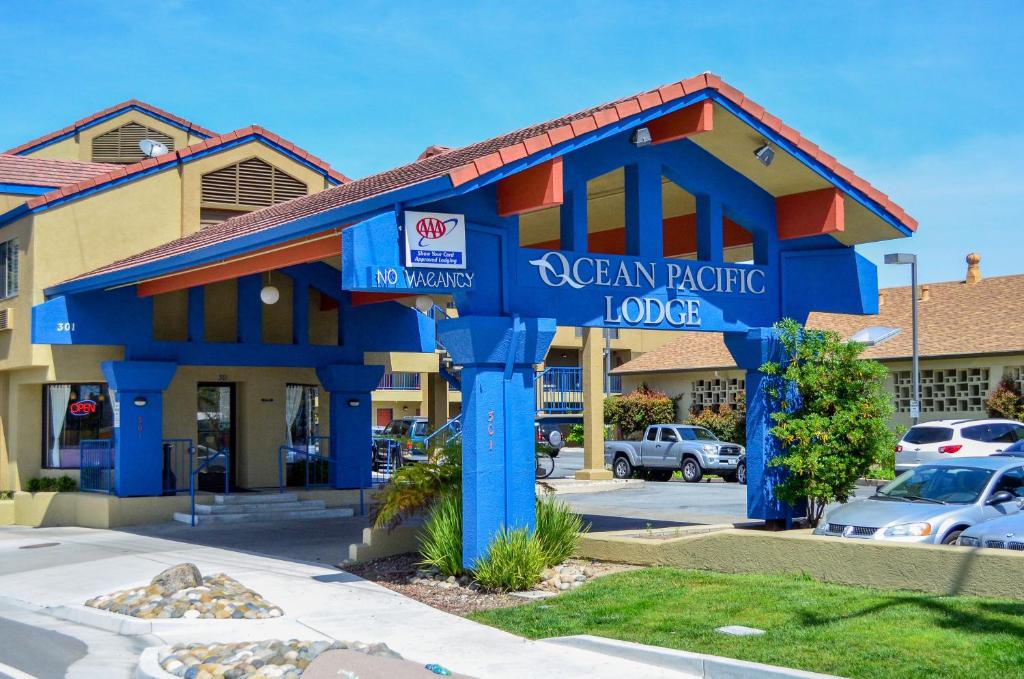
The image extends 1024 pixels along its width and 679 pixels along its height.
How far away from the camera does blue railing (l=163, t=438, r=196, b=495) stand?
22234mm

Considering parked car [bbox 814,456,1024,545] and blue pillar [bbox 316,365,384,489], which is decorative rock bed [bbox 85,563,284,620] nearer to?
parked car [bbox 814,456,1024,545]

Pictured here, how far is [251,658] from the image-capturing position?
9.51 m

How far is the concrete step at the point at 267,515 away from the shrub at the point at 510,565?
904cm

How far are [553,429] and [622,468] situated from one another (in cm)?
1437

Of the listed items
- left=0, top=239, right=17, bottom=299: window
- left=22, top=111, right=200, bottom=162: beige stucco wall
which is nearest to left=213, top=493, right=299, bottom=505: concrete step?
left=0, top=239, right=17, bottom=299: window

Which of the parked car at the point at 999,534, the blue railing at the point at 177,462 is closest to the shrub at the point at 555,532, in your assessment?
the parked car at the point at 999,534

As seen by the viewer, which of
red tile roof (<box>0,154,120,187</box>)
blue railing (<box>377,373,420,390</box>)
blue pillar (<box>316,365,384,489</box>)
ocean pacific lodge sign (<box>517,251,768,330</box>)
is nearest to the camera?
ocean pacific lodge sign (<box>517,251,768,330</box>)

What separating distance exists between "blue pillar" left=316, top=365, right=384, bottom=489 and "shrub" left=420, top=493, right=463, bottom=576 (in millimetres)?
9533

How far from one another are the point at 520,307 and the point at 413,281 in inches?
59.9

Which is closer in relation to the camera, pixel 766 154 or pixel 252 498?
pixel 766 154

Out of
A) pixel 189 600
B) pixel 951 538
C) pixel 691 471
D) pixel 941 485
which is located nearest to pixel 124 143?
pixel 691 471

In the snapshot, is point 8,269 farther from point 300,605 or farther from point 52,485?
point 300,605

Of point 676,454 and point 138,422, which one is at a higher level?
point 138,422

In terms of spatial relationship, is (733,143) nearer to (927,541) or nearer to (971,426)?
(927,541)
